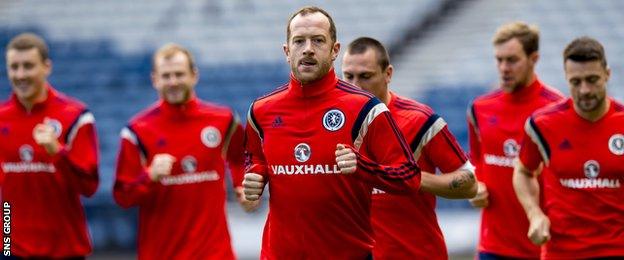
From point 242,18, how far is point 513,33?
1011 centimetres

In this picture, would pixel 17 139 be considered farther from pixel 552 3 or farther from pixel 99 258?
pixel 552 3

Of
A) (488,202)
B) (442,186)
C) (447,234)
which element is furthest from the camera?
(447,234)

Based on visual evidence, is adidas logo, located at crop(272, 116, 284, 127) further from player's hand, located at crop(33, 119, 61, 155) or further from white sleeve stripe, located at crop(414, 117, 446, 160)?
player's hand, located at crop(33, 119, 61, 155)

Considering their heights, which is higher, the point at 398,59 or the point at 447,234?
the point at 398,59

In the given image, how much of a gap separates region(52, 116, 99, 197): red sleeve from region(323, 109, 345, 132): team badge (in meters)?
3.00

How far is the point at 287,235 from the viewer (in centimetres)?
560

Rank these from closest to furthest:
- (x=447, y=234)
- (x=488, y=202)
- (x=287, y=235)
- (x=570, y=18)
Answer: (x=287, y=235), (x=488, y=202), (x=447, y=234), (x=570, y=18)

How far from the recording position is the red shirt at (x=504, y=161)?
798cm

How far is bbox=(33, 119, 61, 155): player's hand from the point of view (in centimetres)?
769

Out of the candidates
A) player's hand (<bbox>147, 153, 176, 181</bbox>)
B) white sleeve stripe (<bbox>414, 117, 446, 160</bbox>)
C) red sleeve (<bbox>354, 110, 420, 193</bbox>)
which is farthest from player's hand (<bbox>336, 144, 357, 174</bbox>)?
player's hand (<bbox>147, 153, 176, 181</bbox>)

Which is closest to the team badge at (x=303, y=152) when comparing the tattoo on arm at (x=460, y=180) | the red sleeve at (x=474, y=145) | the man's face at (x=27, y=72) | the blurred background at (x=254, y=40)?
the tattoo on arm at (x=460, y=180)

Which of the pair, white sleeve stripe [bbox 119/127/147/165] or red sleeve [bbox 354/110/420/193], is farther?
white sleeve stripe [bbox 119/127/147/165]

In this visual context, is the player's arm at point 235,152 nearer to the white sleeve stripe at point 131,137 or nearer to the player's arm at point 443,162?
the white sleeve stripe at point 131,137

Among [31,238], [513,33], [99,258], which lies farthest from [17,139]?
[99,258]
